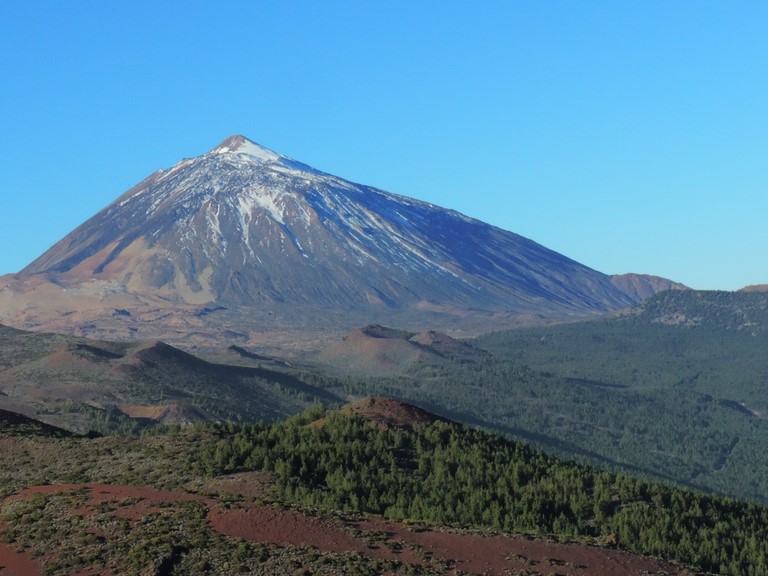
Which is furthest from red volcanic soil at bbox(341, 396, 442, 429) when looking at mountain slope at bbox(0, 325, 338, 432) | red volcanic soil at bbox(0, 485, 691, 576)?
mountain slope at bbox(0, 325, 338, 432)

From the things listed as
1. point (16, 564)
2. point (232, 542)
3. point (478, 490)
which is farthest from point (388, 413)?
point (16, 564)

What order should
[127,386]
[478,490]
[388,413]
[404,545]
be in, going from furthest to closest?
[127,386] < [388,413] < [478,490] < [404,545]

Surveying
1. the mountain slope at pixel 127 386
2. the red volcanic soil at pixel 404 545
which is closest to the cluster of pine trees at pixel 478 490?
the red volcanic soil at pixel 404 545

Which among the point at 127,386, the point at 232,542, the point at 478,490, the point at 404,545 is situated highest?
the point at 127,386

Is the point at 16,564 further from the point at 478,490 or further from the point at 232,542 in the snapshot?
the point at 478,490

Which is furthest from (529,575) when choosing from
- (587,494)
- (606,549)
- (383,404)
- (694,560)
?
(383,404)

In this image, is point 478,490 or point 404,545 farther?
point 478,490

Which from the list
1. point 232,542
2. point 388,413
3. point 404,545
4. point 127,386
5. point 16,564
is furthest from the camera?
point 127,386

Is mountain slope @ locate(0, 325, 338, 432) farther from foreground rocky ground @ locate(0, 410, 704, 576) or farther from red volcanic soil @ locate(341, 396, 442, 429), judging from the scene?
foreground rocky ground @ locate(0, 410, 704, 576)
